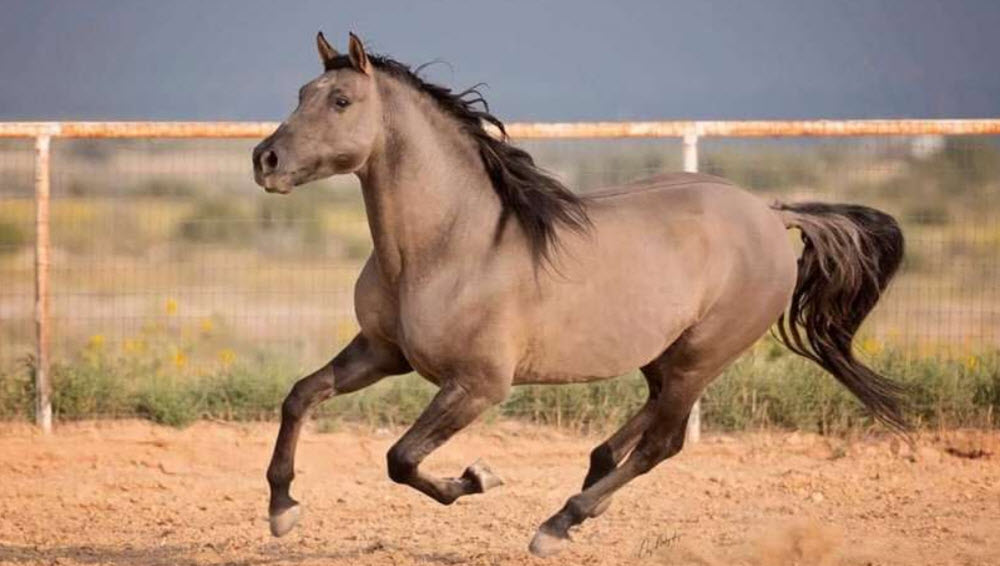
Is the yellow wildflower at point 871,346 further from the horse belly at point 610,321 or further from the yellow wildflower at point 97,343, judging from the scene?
the yellow wildflower at point 97,343

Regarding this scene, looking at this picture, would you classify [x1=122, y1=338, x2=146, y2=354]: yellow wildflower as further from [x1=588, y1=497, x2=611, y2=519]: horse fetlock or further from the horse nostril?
the horse nostril

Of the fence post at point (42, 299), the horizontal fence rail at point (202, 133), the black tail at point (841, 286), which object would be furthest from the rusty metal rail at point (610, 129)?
the black tail at point (841, 286)

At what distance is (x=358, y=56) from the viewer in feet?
22.8

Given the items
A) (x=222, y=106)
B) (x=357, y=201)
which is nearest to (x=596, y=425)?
(x=357, y=201)

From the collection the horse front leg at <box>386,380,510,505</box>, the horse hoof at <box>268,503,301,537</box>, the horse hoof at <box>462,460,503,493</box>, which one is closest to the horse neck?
the horse front leg at <box>386,380,510,505</box>

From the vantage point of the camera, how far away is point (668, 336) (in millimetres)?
7590

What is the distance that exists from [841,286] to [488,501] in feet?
7.15

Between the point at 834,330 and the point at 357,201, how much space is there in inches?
456

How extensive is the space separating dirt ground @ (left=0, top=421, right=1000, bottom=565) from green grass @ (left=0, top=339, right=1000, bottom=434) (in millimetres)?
146

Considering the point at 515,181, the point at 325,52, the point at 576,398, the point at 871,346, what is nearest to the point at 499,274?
the point at 515,181

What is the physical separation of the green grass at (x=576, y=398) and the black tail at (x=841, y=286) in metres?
2.12

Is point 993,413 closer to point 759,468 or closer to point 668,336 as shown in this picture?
point 759,468

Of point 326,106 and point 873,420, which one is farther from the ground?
point 326,106

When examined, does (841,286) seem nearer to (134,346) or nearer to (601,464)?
(601,464)
